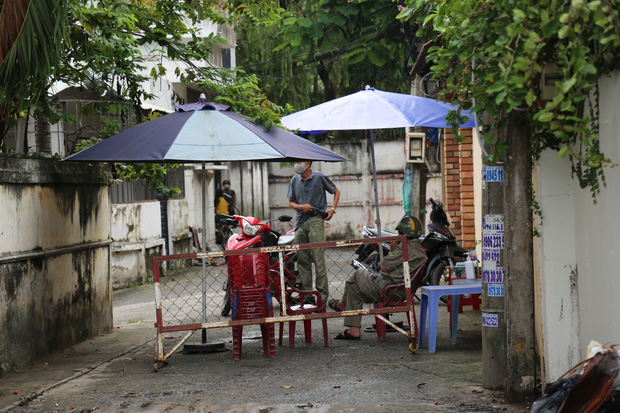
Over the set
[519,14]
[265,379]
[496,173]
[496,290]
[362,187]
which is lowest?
[265,379]

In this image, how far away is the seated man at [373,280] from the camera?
7.79m

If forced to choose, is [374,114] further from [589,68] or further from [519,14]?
[589,68]

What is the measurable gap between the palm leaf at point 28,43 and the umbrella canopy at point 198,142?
85 cm

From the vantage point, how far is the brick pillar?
11719mm

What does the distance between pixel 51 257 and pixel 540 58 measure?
5427 mm

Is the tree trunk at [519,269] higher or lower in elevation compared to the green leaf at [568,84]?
lower

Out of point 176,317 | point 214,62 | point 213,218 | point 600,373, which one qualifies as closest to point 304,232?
point 176,317

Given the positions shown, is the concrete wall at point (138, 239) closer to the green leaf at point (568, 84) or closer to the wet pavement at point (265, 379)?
the wet pavement at point (265, 379)

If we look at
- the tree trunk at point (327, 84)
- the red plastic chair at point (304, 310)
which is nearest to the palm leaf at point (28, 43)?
the red plastic chair at point (304, 310)

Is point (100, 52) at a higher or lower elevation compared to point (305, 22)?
lower

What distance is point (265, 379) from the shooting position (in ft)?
21.5

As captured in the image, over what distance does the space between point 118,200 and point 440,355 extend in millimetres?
9022

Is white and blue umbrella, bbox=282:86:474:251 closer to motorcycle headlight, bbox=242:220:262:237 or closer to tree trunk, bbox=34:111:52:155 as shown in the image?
motorcycle headlight, bbox=242:220:262:237

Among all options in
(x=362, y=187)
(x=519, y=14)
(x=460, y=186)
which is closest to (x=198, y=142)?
(x=519, y=14)
